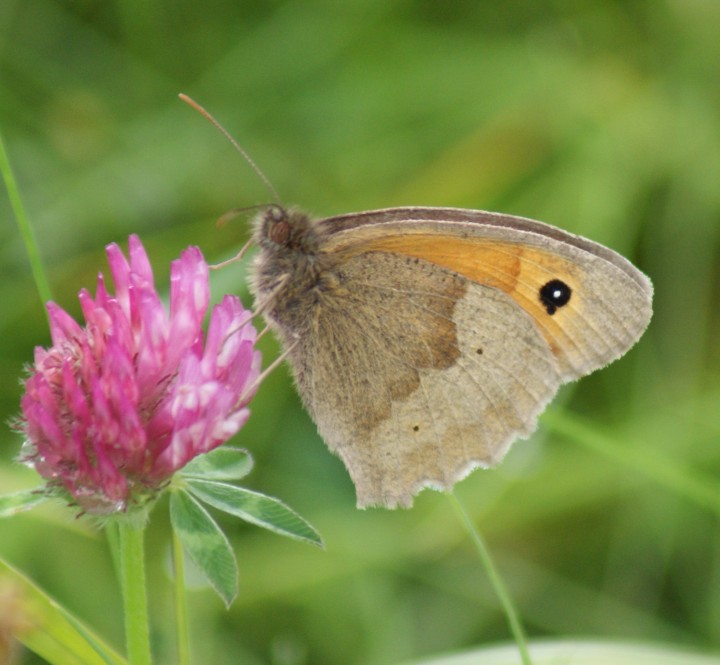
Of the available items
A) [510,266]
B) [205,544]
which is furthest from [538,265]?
[205,544]

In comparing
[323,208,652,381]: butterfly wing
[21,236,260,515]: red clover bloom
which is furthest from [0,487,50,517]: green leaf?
[323,208,652,381]: butterfly wing

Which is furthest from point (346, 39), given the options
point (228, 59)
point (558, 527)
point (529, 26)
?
point (558, 527)

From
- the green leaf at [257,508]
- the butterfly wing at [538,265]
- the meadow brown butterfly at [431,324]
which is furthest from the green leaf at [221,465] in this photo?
the butterfly wing at [538,265]

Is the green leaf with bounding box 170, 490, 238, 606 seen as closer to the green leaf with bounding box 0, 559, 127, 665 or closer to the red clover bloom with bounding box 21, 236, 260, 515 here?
the red clover bloom with bounding box 21, 236, 260, 515

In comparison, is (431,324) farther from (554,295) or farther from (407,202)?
(407,202)

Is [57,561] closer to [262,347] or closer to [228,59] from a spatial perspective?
[262,347]

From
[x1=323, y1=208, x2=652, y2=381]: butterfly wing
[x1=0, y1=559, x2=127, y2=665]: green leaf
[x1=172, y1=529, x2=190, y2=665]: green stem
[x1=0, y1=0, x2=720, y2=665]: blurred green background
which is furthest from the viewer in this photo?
[x1=0, y1=0, x2=720, y2=665]: blurred green background
